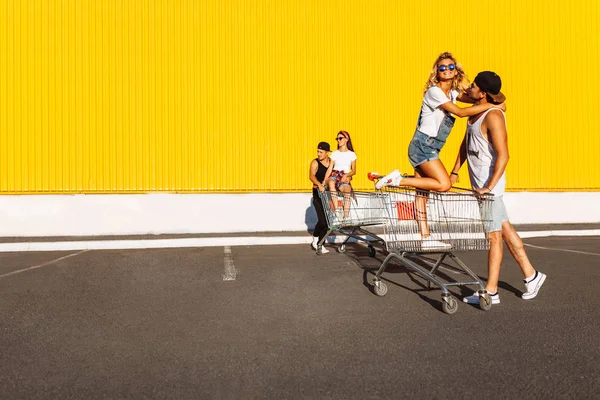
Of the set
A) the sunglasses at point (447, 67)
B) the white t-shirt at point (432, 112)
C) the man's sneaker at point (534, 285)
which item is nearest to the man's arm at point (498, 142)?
the white t-shirt at point (432, 112)

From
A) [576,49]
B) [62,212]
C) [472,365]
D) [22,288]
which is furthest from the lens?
[576,49]

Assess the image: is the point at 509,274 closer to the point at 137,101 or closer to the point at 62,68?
the point at 137,101

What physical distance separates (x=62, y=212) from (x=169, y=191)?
6.89 feet

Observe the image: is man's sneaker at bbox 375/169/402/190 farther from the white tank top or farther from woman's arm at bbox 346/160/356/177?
woman's arm at bbox 346/160/356/177

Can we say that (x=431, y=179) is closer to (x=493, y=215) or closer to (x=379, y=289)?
(x=493, y=215)

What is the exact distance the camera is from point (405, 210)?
533 cm

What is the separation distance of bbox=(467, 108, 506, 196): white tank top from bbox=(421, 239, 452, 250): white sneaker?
0.63 metres

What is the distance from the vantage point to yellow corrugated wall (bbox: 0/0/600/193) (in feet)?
39.0

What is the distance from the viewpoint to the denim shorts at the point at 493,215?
515cm

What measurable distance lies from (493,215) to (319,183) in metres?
4.40

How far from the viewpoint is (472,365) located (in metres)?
3.64

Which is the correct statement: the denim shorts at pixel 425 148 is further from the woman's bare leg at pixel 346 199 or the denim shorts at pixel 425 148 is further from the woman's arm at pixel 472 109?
the woman's bare leg at pixel 346 199

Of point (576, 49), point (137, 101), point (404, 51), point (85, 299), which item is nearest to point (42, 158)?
point (137, 101)

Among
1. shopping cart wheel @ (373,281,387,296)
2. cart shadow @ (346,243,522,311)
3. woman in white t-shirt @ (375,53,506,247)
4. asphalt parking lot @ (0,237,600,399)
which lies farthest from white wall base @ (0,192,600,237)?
woman in white t-shirt @ (375,53,506,247)
